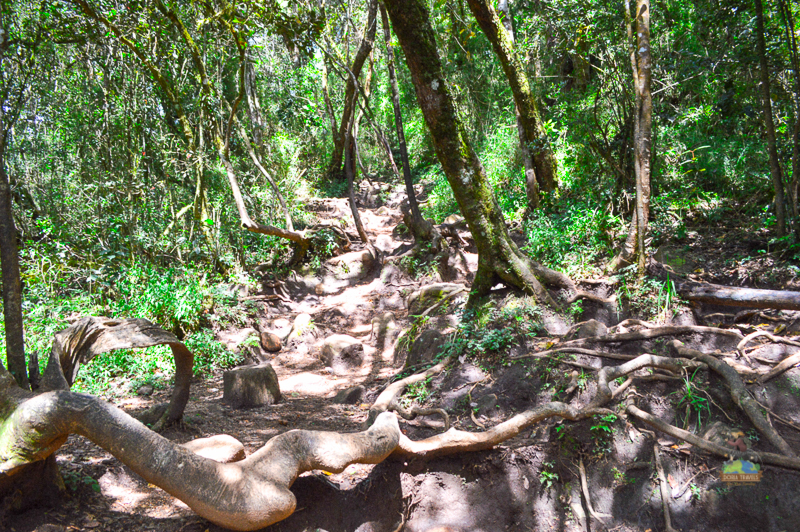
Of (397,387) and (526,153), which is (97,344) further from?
(526,153)

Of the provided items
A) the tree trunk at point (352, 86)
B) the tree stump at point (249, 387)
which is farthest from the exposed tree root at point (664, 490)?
the tree trunk at point (352, 86)

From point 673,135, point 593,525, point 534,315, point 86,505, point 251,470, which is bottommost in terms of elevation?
point 593,525

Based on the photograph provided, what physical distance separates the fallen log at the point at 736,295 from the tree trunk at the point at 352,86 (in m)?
8.88

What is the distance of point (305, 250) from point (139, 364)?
551 cm

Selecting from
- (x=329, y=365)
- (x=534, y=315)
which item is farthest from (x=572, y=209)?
(x=329, y=365)

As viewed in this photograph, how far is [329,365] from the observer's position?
7.65 metres

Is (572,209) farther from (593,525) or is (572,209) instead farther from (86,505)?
(86,505)

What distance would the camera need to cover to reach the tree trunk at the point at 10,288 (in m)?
2.74

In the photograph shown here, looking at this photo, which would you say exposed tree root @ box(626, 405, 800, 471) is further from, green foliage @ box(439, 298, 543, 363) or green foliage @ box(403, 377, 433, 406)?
green foliage @ box(403, 377, 433, 406)

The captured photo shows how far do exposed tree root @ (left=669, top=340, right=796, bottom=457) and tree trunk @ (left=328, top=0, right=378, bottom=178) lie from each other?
9689 mm

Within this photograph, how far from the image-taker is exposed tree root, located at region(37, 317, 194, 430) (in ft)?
9.41

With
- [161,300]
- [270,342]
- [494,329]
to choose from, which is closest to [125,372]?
[161,300]

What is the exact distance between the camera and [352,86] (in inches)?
556

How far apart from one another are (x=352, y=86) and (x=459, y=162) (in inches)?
400
